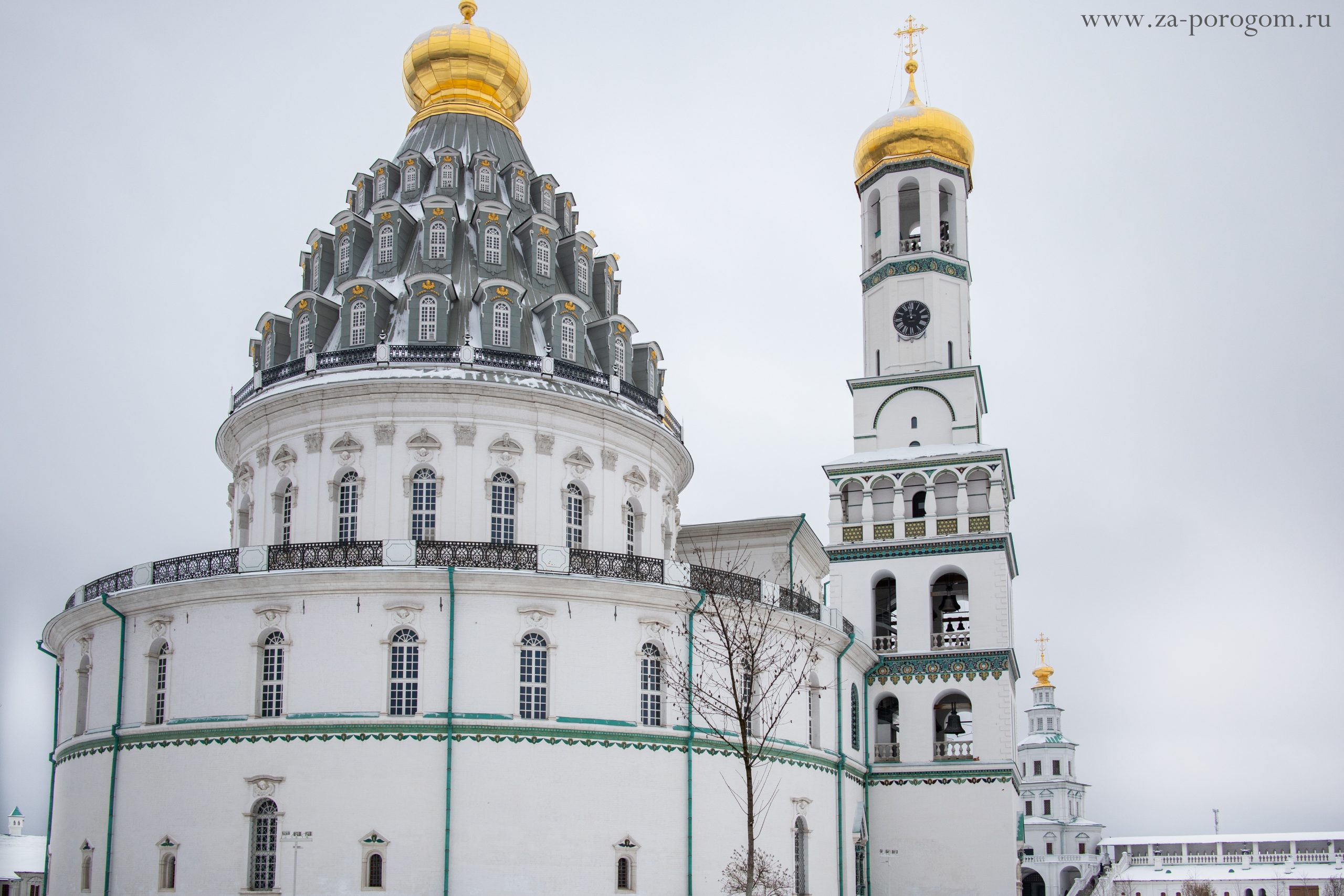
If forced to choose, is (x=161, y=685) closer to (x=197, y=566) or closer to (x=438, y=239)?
(x=197, y=566)

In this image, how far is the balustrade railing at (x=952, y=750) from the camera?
4791cm

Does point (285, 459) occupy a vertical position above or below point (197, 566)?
above

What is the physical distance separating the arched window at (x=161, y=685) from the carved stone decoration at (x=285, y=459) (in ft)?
19.9

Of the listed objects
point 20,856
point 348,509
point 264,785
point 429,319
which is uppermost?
point 429,319

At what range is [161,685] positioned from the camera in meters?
36.3

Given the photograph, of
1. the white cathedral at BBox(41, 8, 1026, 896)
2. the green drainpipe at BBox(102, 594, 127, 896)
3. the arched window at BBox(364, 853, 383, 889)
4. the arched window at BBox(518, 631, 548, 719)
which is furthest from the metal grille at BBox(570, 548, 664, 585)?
the green drainpipe at BBox(102, 594, 127, 896)

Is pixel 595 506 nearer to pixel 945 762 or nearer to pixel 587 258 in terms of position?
pixel 587 258

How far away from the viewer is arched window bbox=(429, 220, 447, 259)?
42500 mm

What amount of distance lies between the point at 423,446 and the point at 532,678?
24.3 feet

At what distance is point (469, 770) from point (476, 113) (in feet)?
74.4

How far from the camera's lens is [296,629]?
35094mm

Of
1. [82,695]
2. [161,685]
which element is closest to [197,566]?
[161,685]

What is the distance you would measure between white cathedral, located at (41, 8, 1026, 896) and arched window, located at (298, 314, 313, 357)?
0.38 ft

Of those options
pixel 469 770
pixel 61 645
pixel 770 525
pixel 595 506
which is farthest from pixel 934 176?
pixel 61 645
